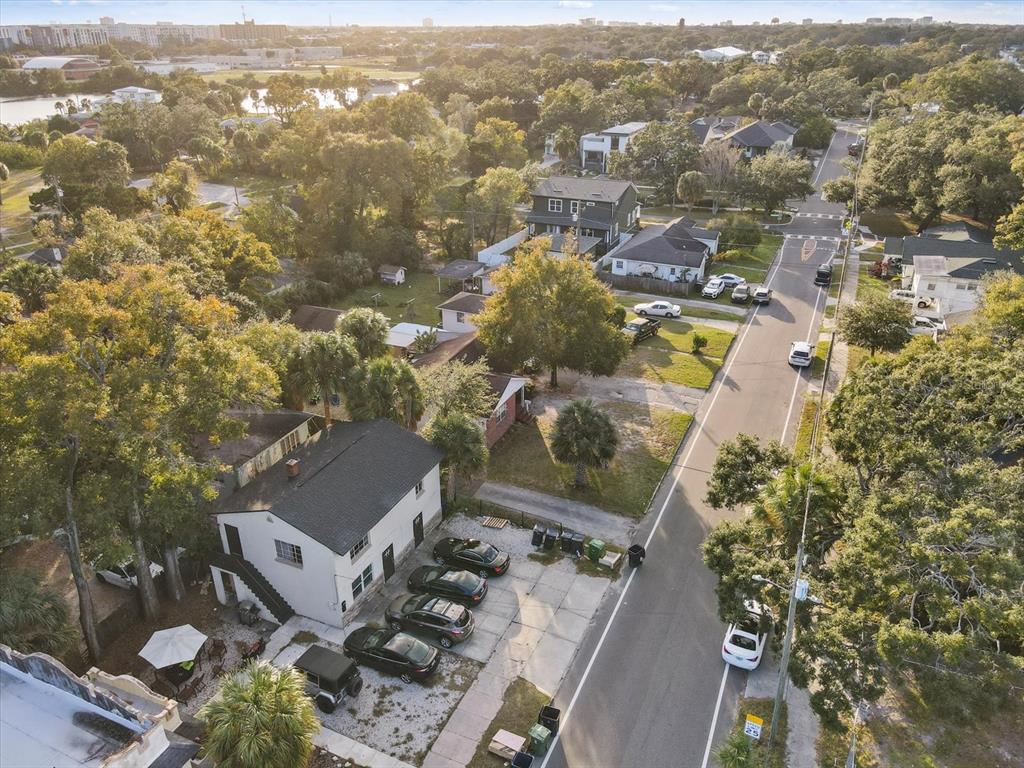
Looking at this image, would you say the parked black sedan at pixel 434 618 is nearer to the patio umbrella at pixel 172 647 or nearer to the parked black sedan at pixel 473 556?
the parked black sedan at pixel 473 556

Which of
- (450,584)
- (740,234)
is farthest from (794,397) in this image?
(740,234)

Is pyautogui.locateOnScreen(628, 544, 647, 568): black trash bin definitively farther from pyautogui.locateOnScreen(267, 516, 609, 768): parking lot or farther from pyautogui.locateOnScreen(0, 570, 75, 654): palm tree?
pyautogui.locateOnScreen(0, 570, 75, 654): palm tree

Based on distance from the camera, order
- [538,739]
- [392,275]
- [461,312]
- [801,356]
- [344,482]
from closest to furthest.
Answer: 1. [538,739]
2. [344,482]
3. [801,356]
4. [461,312]
5. [392,275]

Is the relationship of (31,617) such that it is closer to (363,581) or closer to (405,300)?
(363,581)

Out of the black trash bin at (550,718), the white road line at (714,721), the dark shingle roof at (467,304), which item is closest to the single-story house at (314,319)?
the dark shingle roof at (467,304)

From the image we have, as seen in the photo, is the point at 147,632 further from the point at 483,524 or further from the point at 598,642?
Answer: the point at 598,642
